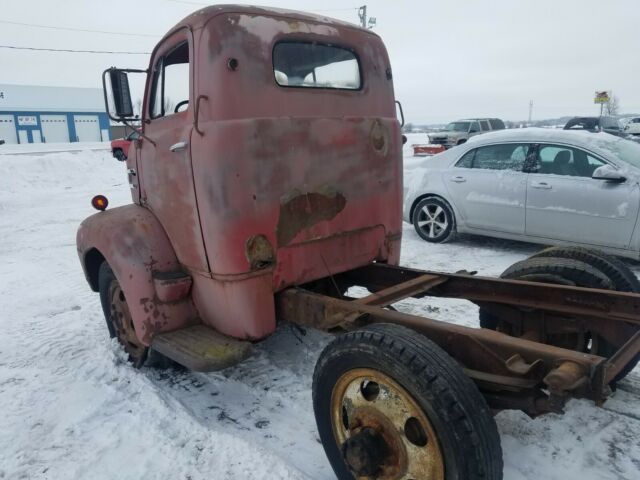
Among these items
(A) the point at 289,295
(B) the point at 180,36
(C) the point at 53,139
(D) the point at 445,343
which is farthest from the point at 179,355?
(C) the point at 53,139

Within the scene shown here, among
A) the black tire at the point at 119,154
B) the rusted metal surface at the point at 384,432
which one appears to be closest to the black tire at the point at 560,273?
the rusted metal surface at the point at 384,432

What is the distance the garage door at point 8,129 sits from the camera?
4456cm

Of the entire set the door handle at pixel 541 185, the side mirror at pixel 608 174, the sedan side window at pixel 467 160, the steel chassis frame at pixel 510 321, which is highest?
the sedan side window at pixel 467 160

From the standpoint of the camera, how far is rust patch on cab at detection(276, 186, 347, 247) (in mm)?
3223

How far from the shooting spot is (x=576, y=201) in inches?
243

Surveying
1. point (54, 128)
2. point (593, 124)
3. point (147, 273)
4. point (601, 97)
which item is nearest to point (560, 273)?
point (147, 273)

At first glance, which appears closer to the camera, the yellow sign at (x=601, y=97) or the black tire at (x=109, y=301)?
the black tire at (x=109, y=301)

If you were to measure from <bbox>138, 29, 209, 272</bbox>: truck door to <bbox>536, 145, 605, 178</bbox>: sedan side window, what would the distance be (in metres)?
4.99

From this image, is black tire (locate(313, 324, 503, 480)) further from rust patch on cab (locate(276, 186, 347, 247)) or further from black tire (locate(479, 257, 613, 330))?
black tire (locate(479, 257, 613, 330))

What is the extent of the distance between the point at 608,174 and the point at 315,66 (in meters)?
4.11

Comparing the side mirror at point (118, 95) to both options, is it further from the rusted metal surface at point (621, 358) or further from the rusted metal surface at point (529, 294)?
the rusted metal surface at point (621, 358)

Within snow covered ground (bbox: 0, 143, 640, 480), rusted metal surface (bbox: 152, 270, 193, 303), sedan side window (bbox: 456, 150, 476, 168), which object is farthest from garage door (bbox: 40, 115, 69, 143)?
rusted metal surface (bbox: 152, 270, 193, 303)

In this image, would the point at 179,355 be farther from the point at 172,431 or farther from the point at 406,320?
the point at 406,320

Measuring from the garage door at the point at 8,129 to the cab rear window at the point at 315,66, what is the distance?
165ft
